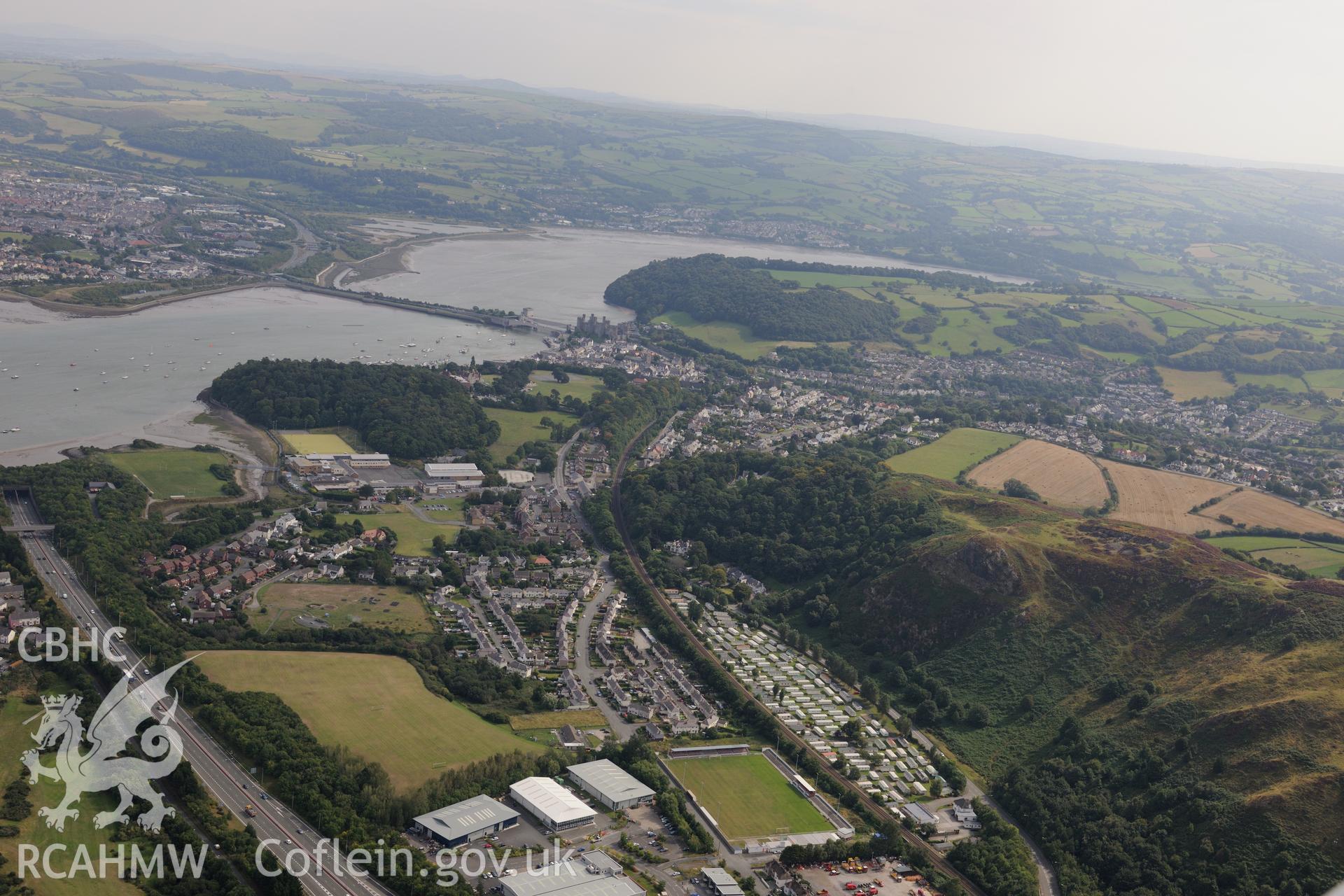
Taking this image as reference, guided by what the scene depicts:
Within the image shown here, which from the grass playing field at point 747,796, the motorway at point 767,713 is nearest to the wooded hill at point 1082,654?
the motorway at point 767,713

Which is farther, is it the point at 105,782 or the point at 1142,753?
the point at 1142,753

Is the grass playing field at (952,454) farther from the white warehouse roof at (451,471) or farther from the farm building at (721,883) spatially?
the farm building at (721,883)

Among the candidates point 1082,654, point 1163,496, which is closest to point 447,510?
point 1082,654

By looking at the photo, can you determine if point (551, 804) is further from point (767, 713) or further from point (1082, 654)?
point (1082, 654)

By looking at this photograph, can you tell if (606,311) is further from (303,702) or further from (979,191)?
(979,191)

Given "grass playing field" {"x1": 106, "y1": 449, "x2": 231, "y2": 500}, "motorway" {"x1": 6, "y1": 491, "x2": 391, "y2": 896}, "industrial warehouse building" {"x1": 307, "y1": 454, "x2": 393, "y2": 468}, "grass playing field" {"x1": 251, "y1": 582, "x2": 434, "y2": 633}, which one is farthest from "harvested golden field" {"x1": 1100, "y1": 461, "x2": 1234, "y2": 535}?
"grass playing field" {"x1": 106, "y1": 449, "x2": 231, "y2": 500}

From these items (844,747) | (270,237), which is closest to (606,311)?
(270,237)

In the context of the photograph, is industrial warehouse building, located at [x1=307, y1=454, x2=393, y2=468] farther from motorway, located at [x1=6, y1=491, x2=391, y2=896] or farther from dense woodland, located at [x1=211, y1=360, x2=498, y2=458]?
motorway, located at [x1=6, y1=491, x2=391, y2=896]
